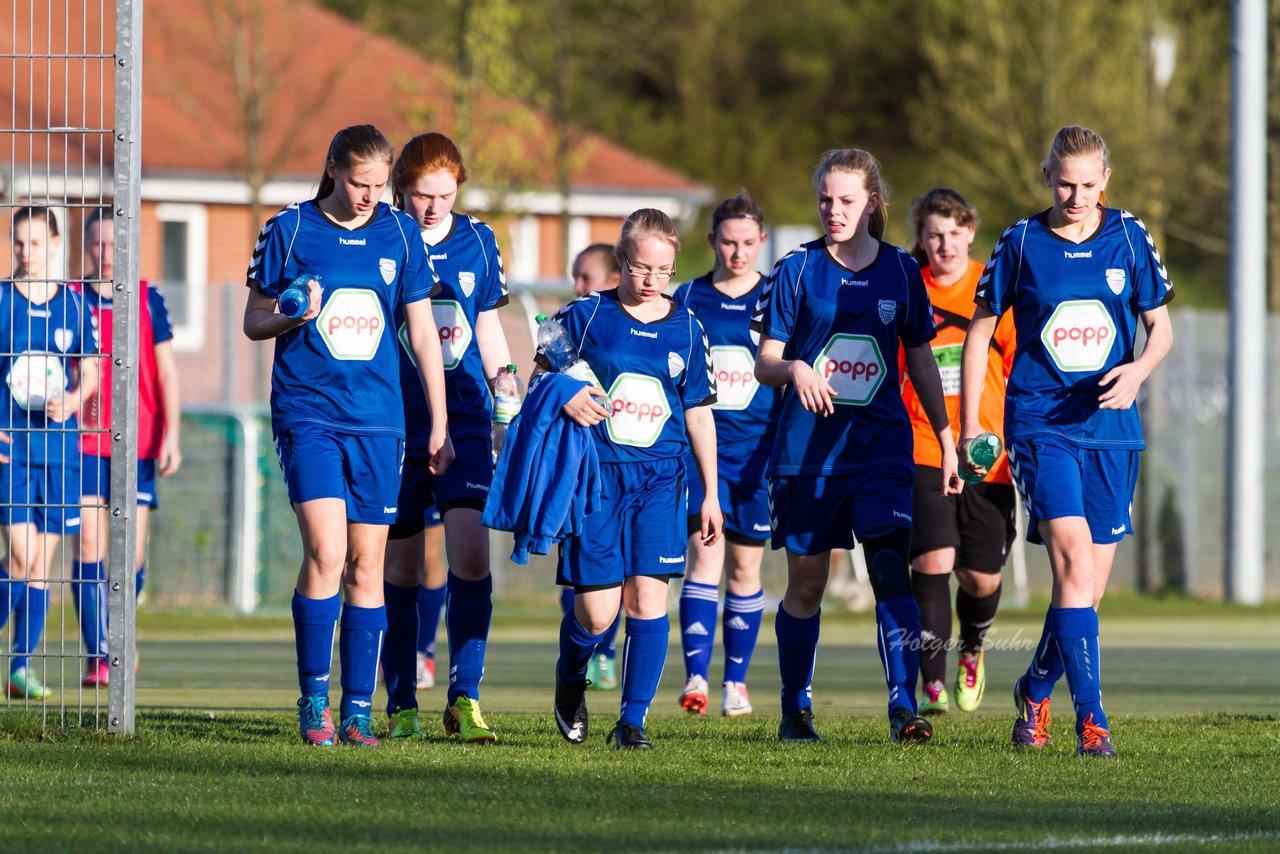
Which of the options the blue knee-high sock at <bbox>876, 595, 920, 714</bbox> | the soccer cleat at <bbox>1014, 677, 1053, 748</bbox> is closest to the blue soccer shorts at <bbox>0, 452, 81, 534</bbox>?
the blue knee-high sock at <bbox>876, 595, 920, 714</bbox>

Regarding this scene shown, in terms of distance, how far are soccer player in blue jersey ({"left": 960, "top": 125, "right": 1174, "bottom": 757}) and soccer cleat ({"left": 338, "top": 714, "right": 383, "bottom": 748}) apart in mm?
2301

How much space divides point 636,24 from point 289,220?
29.5 metres

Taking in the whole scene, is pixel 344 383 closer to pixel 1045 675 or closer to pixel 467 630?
pixel 467 630

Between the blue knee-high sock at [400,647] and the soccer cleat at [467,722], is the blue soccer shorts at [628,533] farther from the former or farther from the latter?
the blue knee-high sock at [400,647]

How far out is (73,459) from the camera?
1002 centimetres

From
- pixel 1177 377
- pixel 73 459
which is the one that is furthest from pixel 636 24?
pixel 73 459

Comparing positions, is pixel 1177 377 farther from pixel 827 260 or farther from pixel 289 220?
pixel 289 220

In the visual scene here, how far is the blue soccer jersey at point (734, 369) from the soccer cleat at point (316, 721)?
2927 mm

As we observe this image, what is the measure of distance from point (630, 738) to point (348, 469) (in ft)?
4.43

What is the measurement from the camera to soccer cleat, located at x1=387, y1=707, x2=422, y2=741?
7621 mm

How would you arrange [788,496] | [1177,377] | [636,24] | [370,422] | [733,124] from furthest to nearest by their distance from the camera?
[733,124] < [636,24] < [1177,377] < [788,496] < [370,422]

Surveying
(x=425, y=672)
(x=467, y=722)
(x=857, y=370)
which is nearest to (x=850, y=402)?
(x=857, y=370)

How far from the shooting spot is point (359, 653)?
737 cm

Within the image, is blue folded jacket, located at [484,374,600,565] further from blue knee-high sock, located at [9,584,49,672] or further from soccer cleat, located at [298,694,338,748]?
blue knee-high sock, located at [9,584,49,672]
